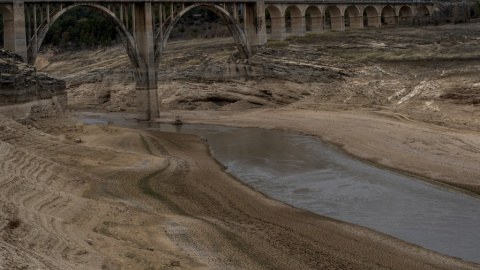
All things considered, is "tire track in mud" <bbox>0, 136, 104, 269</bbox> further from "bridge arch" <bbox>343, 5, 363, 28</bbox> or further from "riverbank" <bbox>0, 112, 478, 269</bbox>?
"bridge arch" <bbox>343, 5, 363, 28</bbox>

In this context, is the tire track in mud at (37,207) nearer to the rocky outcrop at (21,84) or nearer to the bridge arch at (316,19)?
the rocky outcrop at (21,84)

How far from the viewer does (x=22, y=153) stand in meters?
25.5

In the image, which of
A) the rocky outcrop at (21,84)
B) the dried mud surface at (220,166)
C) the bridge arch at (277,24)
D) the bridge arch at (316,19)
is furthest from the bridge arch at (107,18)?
the bridge arch at (316,19)

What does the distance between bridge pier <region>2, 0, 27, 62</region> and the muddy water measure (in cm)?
1416

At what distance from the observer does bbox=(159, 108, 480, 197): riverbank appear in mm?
27344

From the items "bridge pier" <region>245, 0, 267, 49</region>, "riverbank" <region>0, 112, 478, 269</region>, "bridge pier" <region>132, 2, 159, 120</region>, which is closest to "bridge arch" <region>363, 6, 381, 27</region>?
"bridge pier" <region>245, 0, 267, 49</region>

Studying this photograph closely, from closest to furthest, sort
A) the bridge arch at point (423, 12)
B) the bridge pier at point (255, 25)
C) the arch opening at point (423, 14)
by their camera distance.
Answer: the bridge pier at point (255, 25) < the arch opening at point (423, 14) < the bridge arch at point (423, 12)

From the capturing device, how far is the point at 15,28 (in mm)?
40344

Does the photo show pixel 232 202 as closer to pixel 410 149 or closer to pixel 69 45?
pixel 410 149

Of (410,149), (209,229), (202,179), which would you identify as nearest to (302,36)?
(410,149)

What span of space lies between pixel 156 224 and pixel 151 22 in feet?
109

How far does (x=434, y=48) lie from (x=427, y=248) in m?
37.8

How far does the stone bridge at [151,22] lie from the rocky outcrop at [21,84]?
5.96 meters

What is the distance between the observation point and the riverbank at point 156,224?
49.3ft
